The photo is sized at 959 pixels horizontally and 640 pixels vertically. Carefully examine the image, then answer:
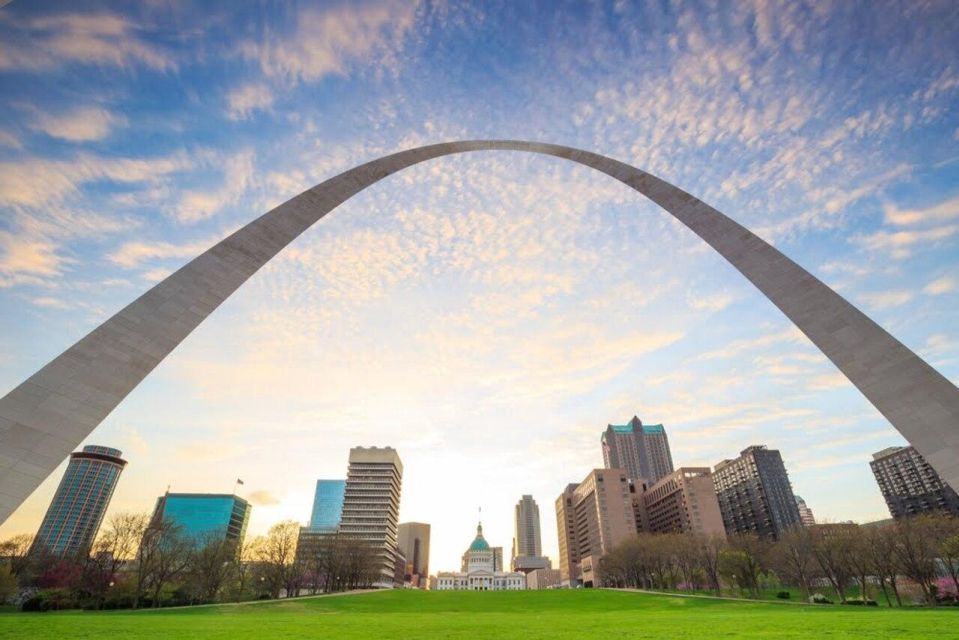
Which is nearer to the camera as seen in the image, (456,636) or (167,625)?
(456,636)

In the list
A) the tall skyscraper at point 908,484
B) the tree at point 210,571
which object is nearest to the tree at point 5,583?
the tree at point 210,571

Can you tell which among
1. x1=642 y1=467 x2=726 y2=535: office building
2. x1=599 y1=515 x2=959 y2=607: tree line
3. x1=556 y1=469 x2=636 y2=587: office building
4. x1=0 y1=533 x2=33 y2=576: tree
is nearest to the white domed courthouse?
x1=556 y1=469 x2=636 y2=587: office building

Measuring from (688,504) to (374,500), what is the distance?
9791 centimetres

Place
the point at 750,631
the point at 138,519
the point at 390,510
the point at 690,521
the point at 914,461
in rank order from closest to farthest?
the point at 750,631 < the point at 138,519 < the point at 690,521 < the point at 390,510 < the point at 914,461

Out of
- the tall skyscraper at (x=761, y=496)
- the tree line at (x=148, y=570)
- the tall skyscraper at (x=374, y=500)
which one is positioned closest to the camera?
the tree line at (x=148, y=570)

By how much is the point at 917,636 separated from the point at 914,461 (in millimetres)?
205734

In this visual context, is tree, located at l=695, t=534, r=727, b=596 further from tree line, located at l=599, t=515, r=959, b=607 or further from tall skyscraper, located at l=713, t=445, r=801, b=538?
tall skyscraper, located at l=713, t=445, r=801, b=538

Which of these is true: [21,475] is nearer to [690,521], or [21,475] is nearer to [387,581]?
[387,581]

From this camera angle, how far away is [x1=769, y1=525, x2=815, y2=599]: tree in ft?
158

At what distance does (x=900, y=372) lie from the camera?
407 inches

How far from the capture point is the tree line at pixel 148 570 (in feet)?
135

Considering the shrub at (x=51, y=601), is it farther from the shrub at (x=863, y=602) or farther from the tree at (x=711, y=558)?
→ the tree at (x=711, y=558)

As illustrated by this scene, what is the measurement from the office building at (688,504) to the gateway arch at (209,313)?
13038 cm

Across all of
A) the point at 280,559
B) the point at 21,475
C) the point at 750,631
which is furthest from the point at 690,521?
the point at 21,475
